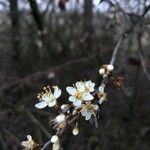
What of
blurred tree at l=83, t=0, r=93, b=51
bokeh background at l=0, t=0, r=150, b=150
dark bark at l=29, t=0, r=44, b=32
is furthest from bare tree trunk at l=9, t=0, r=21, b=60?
blurred tree at l=83, t=0, r=93, b=51

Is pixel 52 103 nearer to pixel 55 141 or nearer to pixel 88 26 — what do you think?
pixel 55 141

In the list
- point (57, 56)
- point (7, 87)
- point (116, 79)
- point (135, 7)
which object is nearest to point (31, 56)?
point (57, 56)

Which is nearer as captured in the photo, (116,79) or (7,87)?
(116,79)

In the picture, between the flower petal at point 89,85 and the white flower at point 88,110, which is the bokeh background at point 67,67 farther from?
the white flower at point 88,110

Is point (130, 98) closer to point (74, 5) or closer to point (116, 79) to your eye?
point (74, 5)

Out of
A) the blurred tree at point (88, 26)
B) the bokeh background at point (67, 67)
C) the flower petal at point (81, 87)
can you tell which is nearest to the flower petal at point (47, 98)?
the flower petal at point (81, 87)

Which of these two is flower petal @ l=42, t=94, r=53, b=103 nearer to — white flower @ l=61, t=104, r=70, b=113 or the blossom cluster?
the blossom cluster
